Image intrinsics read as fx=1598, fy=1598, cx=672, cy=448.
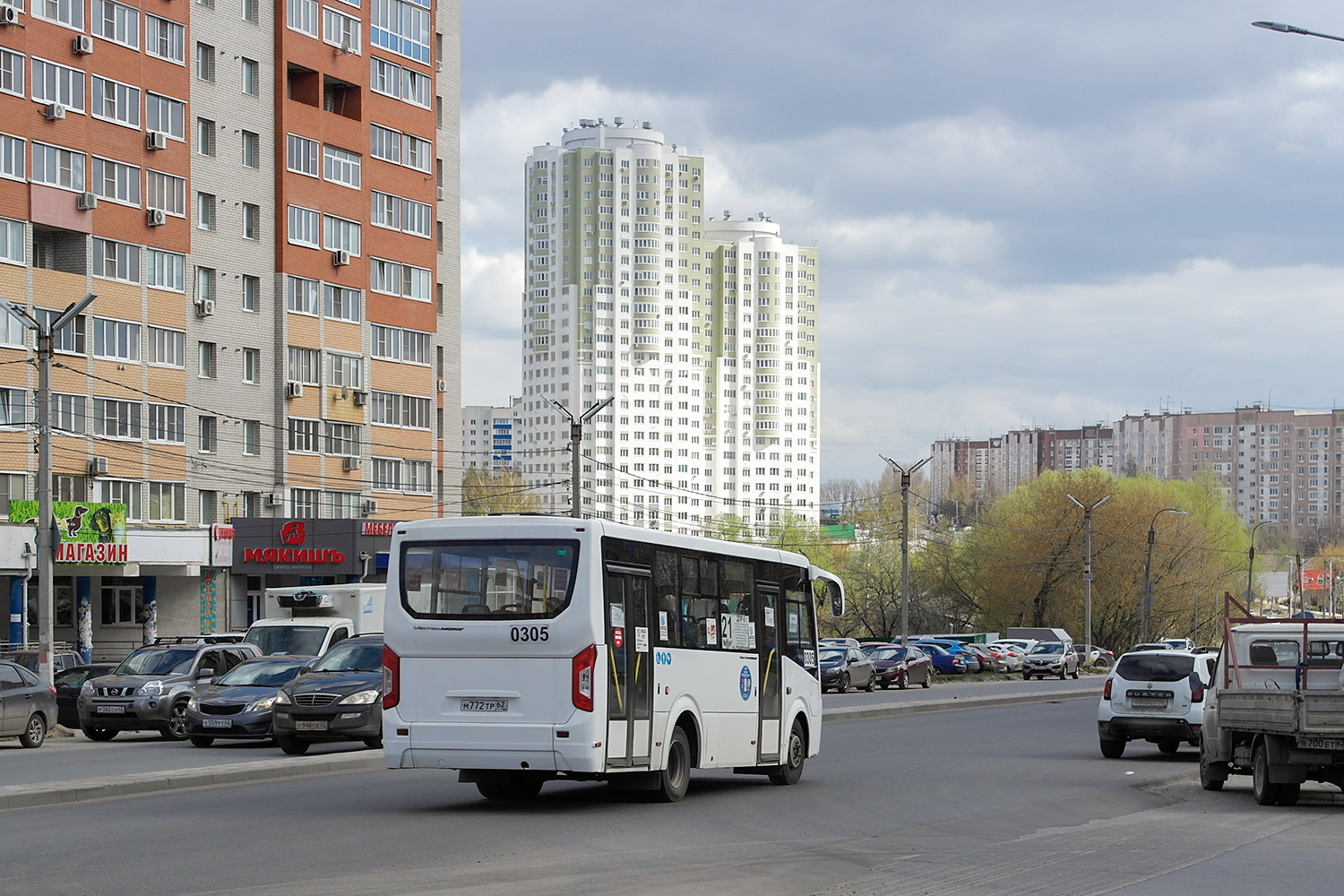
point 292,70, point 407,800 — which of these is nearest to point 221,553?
point 292,70

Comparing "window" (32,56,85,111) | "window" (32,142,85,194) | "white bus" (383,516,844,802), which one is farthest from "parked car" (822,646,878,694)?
"white bus" (383,516,844,802)

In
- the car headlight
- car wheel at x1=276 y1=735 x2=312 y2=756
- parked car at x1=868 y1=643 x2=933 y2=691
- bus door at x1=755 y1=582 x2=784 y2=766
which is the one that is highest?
bus door at x1=755 y1=582 x2=784 y2=766

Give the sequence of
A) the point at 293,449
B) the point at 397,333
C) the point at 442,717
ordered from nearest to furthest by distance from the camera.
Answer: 1. the point at 442,717
2. the point at 293,449
3. the point at 397,333

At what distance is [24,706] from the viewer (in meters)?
25.9

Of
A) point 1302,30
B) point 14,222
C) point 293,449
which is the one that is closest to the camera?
point 1302,30

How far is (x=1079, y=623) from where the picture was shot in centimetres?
9112

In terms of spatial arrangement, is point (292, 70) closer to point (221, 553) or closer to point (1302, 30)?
point (221, 553)

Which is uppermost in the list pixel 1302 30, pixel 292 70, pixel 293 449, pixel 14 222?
pixel 292 70

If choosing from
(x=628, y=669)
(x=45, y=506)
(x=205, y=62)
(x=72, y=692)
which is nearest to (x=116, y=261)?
(x=205, y=62)

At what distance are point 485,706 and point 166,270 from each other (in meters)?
48.0

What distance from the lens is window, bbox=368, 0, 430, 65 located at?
224ft

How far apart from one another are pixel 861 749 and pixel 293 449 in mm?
43693

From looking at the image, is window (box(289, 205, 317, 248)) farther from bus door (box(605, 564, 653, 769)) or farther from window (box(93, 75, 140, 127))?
bus door (box(605, 564, 653, 769))

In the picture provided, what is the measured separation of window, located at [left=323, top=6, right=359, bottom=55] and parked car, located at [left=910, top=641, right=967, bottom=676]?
34292 mm
